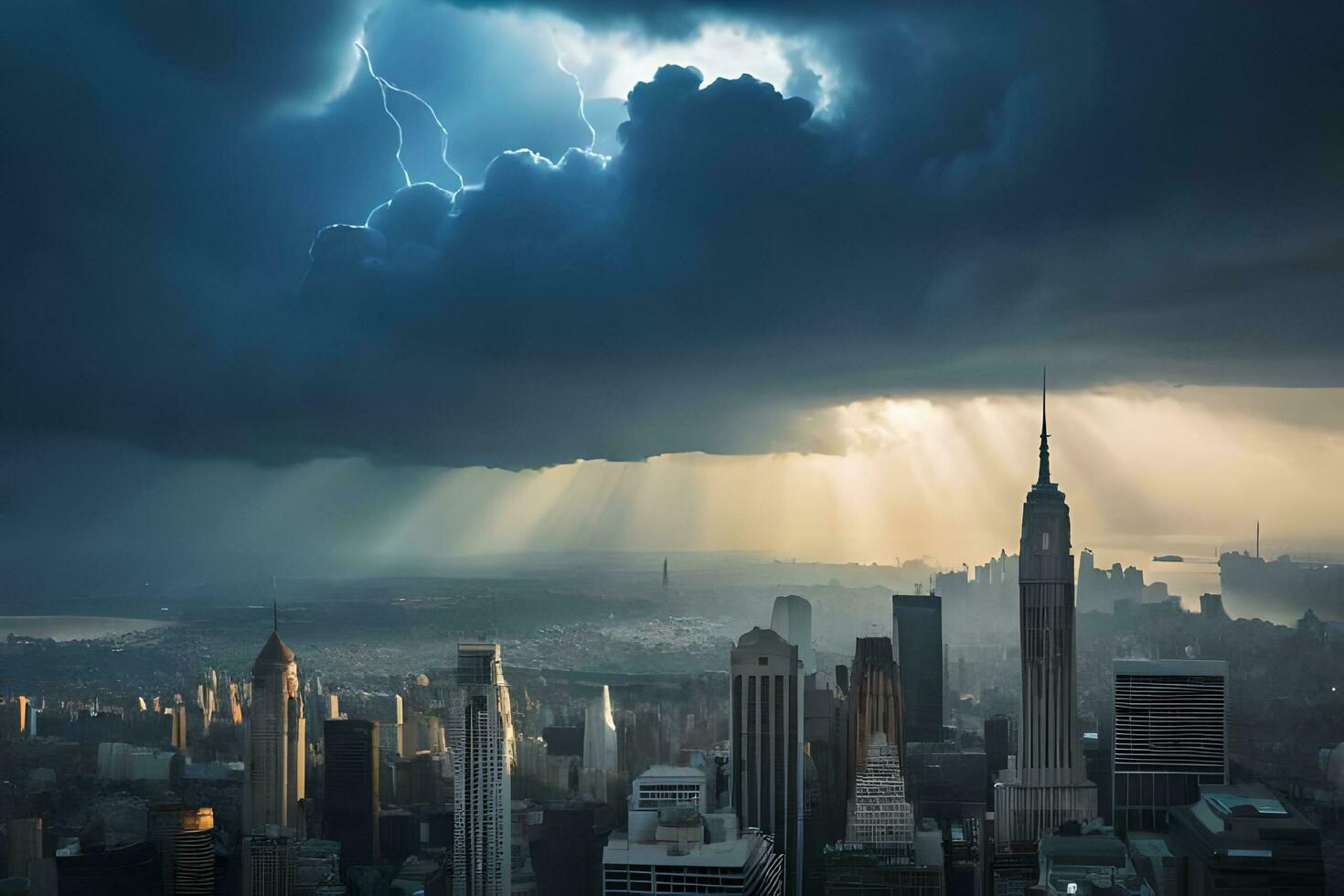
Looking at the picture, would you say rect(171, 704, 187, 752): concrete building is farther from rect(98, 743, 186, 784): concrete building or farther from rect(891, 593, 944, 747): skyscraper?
rect(891, 593, 944, 747): skyscraper

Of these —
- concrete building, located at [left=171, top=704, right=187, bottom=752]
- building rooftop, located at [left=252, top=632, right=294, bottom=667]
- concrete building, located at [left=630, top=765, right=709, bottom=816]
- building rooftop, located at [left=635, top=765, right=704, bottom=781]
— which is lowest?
concrete building, located at [left=630, top=765, right=709, bottom=816]

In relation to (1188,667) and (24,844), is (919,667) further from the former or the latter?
(24,844)

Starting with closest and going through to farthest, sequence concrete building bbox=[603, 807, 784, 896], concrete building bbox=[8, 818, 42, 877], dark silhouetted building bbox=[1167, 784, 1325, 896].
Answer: dark silhouetted building bbox=[1167, 784, 1325, 896], concrete building bbox=[603, 807, 784, 896], concrete building bbox=[8, 818, 42, 877]

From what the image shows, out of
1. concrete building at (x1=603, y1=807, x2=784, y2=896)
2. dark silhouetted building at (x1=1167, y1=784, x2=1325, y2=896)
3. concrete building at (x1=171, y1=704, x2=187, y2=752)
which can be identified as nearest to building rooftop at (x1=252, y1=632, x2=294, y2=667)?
concrete building at (x1=171, y1=704, x2=187, y2=752)

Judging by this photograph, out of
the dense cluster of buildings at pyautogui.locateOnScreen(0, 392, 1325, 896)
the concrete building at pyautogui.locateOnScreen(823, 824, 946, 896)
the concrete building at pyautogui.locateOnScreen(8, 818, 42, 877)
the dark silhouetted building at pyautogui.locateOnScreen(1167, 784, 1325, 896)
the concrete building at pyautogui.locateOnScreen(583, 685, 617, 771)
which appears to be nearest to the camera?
the dark silhouetted building at pyautogui.locateOnScreen(1167, 784, 1325, 896)

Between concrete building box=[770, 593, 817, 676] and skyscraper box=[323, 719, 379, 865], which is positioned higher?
concrete building box=[770, 593, 817, 676]

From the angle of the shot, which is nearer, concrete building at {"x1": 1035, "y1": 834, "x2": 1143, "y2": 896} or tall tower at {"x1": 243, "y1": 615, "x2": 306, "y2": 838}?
concrete building at {"x1": 1035, "y1": 834, "x2": 1143, "y2": 896}

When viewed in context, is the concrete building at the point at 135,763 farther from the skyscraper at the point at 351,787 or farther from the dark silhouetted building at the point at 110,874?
the skyscraper at the point at 351,787
